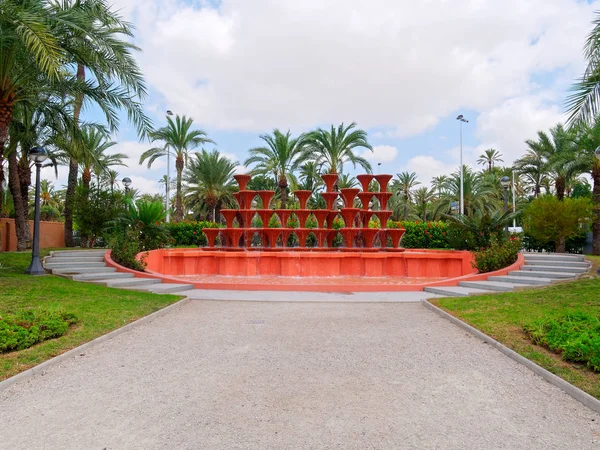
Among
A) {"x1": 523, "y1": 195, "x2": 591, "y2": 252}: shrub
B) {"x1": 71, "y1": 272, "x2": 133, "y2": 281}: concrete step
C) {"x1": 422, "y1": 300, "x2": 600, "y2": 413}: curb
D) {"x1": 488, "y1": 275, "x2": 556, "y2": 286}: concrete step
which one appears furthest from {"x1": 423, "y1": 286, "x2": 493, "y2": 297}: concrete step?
{"x1": 71, "y1": 272, "x2": 133, "y2": 281}: concrete step

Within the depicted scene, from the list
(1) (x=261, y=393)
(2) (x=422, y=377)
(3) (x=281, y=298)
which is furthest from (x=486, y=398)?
(3) (x=281, y=298)

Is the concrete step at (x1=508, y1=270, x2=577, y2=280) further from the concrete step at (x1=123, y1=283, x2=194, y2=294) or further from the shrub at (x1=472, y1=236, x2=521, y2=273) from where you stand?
the concrete step at (x1=123, y1=283, x2=194, y2=294)

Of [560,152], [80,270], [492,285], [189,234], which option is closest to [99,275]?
[80,270]

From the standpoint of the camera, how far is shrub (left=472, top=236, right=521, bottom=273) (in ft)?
45.2

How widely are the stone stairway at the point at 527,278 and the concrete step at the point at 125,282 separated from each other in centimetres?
848

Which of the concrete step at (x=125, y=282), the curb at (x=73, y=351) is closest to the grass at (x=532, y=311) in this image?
the curb at (x=73, y=351)

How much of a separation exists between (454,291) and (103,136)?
78.0ft

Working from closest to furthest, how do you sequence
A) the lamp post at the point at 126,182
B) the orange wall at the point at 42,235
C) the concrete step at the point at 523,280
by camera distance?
the concrete step at the point at 523,280
the orange wall at the point at 42,235
the lamp post at the point at 126,182

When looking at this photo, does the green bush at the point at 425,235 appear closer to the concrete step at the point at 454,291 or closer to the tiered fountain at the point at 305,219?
the tiered fountain at the point at 305,219

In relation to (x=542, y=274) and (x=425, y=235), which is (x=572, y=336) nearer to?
(x=542, y=274)

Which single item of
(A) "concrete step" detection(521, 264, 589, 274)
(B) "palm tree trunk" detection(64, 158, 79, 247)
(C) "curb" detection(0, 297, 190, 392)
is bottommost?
(C) "curb" detection(0, 297, 190, 392)

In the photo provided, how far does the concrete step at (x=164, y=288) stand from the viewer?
11570 mm

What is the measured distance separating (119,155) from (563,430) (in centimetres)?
3582

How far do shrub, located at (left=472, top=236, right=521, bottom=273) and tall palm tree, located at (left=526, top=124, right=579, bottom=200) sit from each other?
9988 millimetres
